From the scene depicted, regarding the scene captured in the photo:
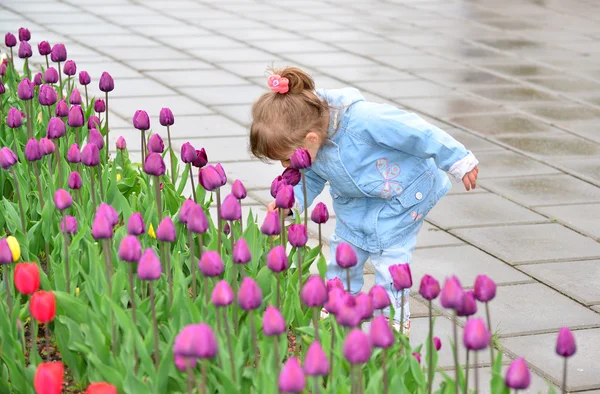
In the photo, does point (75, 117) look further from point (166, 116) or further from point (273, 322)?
point (273, 322)

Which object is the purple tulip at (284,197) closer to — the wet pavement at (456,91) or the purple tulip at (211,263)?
the purple tulip at (211,263)

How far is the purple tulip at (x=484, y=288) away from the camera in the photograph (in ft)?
7.38

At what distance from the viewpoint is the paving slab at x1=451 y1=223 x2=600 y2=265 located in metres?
4.62

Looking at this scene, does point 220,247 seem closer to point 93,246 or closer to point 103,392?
point 93,246

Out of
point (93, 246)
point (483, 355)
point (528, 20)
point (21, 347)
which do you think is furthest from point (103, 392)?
point (528, 20)

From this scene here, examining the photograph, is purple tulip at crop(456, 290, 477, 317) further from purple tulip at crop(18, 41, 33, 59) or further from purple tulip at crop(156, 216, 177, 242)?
purple tulip at crop(18, 41, 33, 59)

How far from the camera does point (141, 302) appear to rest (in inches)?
110

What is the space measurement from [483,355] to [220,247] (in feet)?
3.30

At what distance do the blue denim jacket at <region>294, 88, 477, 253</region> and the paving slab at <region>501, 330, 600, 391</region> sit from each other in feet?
1.85

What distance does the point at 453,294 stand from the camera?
6.90 feet

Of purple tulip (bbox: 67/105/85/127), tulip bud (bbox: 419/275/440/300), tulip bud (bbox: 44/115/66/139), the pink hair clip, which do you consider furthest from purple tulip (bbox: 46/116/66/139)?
tulip bud (bbox: 419/275/440/300)

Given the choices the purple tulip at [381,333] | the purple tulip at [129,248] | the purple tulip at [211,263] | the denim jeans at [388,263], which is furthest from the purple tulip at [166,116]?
the purple tulip at [381,333]

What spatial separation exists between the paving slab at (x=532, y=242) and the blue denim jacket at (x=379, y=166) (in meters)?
0.92

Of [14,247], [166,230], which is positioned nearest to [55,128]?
[14,247]
